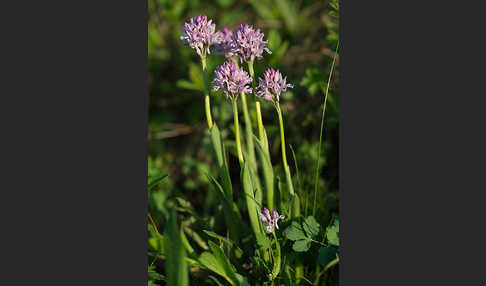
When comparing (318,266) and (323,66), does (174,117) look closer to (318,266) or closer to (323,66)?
(323,66)

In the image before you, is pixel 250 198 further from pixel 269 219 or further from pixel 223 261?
pixel 223 261

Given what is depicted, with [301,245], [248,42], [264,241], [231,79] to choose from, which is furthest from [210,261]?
[248,42]

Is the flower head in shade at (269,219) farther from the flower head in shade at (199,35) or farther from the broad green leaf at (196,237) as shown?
the flower head in shade at (199,35)

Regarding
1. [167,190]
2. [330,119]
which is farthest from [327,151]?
[167,190]

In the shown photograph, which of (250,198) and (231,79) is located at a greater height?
(231,79)

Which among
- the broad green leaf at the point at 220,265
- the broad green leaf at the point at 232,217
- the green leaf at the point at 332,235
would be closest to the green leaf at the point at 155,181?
the broad green leaf at the point at 232,217
